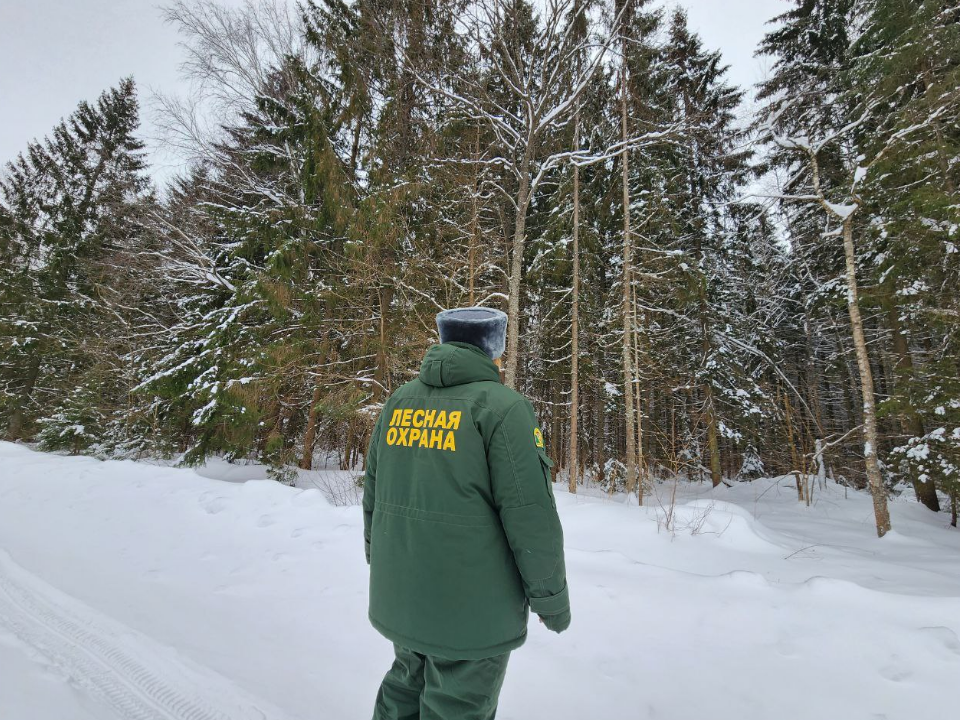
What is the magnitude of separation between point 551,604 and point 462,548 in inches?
14.6

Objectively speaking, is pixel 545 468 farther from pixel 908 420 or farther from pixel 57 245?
pixel 57 245

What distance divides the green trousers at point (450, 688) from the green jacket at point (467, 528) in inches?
3.4

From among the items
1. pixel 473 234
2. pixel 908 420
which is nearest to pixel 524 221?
pixel 473 234

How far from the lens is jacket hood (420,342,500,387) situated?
60.3 inches

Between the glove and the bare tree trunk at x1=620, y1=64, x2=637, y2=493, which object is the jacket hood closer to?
the glove

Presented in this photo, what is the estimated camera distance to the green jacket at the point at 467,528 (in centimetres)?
138

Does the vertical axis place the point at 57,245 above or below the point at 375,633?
above

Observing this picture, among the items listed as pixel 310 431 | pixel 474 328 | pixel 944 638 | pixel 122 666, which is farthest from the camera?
pixel 310 431

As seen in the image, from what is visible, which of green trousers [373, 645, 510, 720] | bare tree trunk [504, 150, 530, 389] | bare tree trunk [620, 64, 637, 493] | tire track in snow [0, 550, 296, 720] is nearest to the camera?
green trousers [373, 645, 510, 720]

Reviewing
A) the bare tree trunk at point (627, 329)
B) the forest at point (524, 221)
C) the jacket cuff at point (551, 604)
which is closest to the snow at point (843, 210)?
the forest at point (524, 221)

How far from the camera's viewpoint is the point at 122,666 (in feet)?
8.13

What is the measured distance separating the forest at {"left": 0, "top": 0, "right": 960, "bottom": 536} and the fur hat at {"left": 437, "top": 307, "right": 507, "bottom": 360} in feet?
17.4

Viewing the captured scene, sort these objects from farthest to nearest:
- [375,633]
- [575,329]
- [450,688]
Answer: [575,329]
[375,633]
[450,688]

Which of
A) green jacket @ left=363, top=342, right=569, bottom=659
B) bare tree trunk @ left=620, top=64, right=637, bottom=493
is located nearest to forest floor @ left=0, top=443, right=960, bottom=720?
green jacket @ left=363, top=342, right=569, bottom=659
